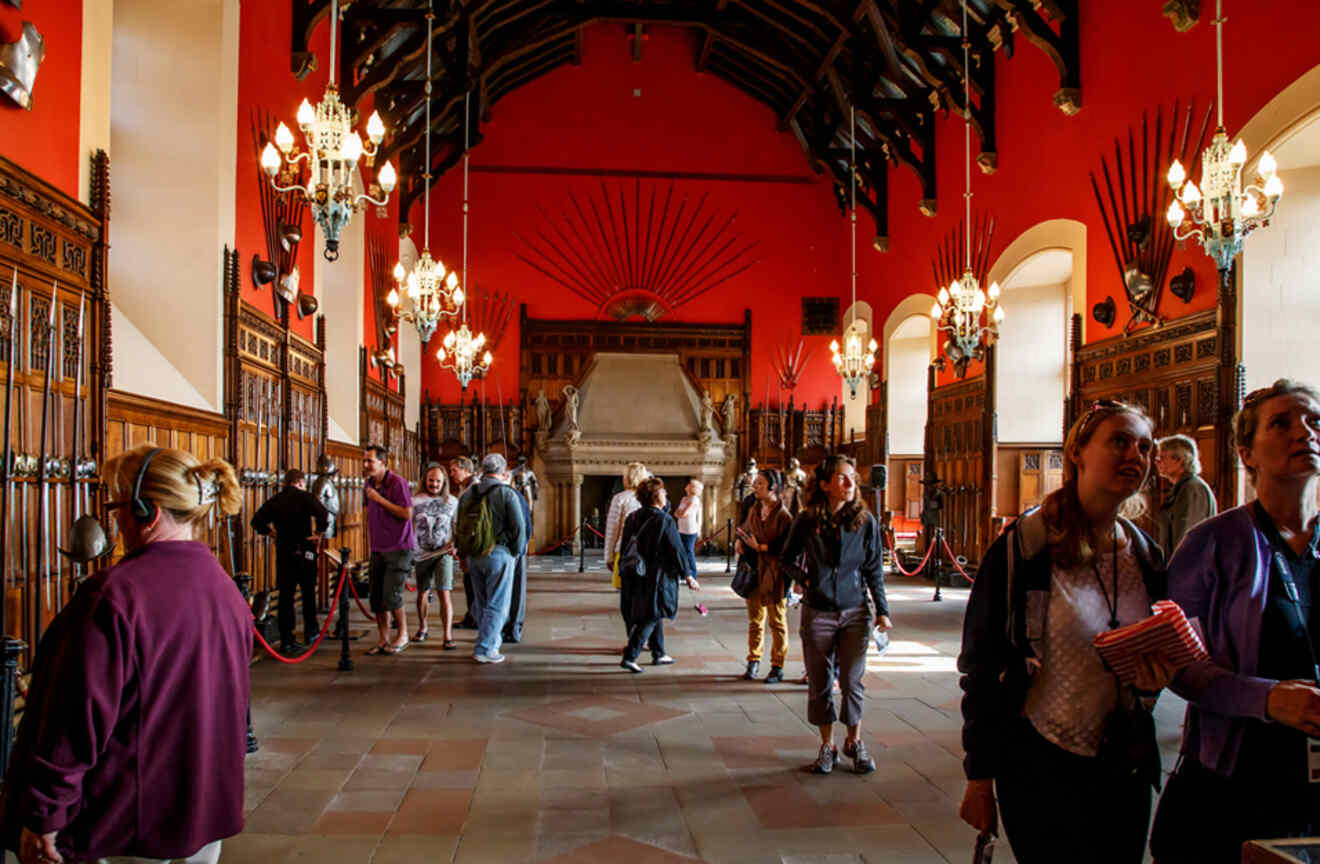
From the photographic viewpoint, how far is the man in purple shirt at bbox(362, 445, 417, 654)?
234 inches

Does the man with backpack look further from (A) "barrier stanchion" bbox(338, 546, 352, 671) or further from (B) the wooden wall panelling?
(B) the wooden wall panelling

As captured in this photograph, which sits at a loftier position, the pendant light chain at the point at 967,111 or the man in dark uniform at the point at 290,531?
the pendant light chain at the point at 967,111

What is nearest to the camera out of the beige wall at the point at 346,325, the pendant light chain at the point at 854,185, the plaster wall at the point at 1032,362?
the plaster wall at the point at 1032,362

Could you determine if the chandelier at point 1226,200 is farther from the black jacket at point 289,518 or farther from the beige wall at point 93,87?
the beige wall at point 93,87

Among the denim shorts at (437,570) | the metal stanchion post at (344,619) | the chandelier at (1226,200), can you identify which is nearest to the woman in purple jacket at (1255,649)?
the chandelier at (1226,200)

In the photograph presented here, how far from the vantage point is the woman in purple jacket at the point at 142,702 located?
1.46 metres

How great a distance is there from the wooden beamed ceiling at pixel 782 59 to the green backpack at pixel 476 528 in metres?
4.67

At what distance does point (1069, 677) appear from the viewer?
171cm

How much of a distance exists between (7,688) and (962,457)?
10417mm

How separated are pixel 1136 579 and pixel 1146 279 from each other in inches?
260

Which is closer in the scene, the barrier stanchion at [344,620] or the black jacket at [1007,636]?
the black jacket at [1007,636]

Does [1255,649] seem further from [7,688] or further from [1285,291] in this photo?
[1285,291]

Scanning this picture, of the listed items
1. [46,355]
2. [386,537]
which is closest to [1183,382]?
[386,537]

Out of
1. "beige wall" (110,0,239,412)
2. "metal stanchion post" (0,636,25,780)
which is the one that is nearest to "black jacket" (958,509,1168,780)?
"metal stanchion post" (0,636,25,780)
